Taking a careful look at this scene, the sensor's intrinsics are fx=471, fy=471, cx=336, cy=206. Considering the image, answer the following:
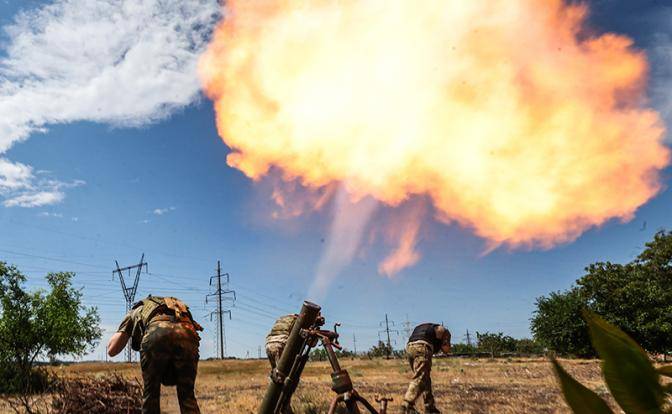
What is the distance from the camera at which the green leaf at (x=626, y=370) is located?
0.42 m

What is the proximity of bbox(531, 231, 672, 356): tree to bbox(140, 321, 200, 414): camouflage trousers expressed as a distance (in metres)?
36.0

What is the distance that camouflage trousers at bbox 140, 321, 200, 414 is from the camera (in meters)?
5.79

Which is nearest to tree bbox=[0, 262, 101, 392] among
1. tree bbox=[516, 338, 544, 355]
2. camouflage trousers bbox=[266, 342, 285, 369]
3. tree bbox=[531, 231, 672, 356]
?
camouflage trousers bbox=[266, 342, 285, 369]

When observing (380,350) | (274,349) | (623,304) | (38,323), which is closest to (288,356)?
(274,349)

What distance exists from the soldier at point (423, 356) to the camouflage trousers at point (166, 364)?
198 inches

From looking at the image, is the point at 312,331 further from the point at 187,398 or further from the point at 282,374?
the point at 187,398

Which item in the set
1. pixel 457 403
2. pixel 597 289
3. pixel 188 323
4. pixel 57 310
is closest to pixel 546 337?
pixel 597 289

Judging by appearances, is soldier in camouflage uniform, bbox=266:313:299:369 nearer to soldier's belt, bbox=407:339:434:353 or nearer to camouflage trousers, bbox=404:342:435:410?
camouflage trousers, bbox=404:342:435:410

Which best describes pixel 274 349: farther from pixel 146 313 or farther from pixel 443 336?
pixel 443 336

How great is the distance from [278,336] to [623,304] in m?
39.4

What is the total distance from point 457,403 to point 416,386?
2488 millimetres

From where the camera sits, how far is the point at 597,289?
42.2m

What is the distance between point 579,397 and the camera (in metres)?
0.46

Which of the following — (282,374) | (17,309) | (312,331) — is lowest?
(282,374)
